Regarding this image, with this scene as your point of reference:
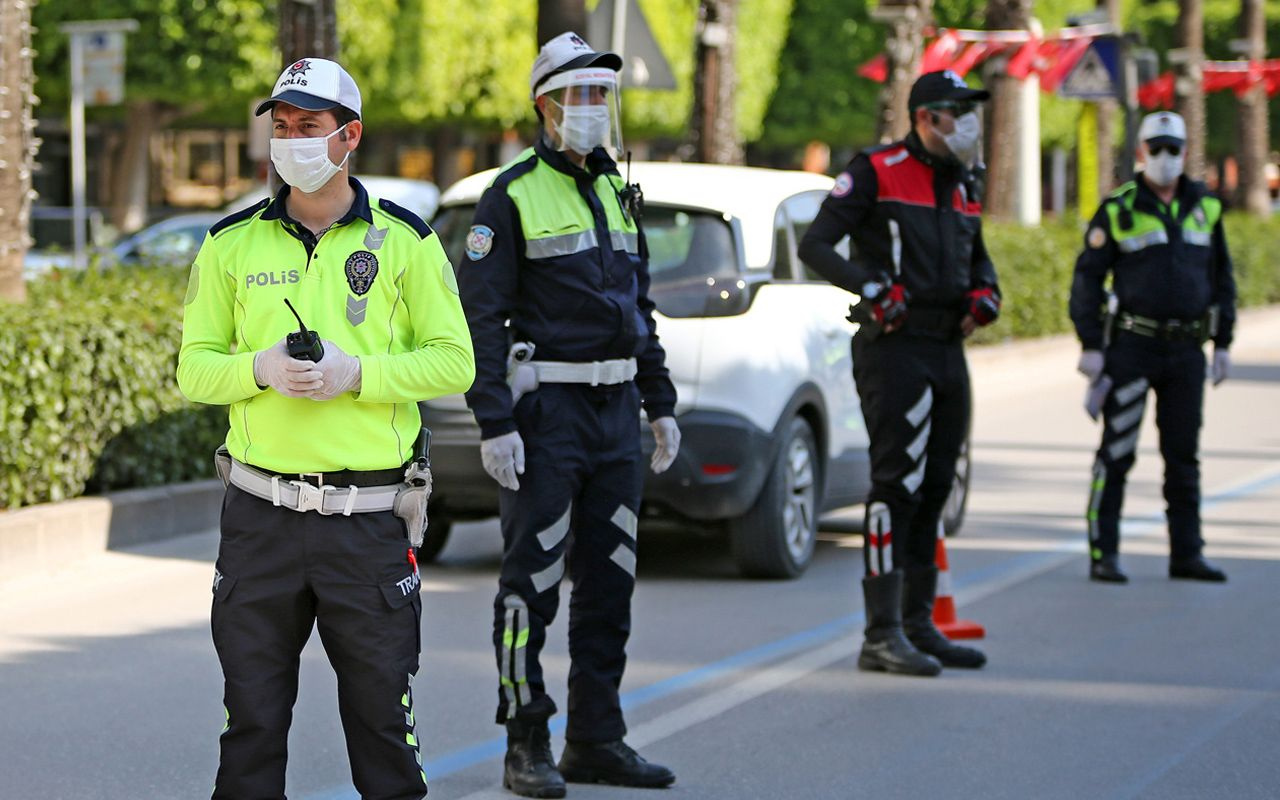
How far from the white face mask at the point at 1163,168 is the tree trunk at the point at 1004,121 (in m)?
15.4

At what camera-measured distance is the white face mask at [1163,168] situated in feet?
29.2

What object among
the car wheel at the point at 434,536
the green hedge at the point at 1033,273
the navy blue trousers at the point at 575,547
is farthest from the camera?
the green hedge at the point at 1033,273

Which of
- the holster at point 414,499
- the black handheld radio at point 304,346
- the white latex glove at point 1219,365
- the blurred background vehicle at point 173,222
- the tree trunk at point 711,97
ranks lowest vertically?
the holster at point 414,499

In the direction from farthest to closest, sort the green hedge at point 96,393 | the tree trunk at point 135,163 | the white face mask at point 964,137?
the tree trunk at point 135,163
the green hedge at point 96,393
the white face mask at point 964,137

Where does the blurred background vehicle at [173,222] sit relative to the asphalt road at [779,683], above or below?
above

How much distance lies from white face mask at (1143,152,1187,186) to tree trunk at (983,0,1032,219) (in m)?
15.4

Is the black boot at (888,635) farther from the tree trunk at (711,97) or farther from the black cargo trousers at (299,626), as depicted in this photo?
the tree trunk at (711,97)

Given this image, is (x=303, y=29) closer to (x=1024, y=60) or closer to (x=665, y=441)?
(x=665, y=441)

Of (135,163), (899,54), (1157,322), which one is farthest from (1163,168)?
(135,163)

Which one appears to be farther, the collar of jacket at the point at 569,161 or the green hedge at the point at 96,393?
the green hedge at the point at 96,393

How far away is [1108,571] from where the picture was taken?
923cm

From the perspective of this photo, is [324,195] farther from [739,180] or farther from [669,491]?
[739,180]

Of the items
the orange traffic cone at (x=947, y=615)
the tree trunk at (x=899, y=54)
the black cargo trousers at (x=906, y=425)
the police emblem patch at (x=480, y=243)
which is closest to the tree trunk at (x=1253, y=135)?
the tree trunk at (x=899, y=54)

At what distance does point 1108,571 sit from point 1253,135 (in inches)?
1182
